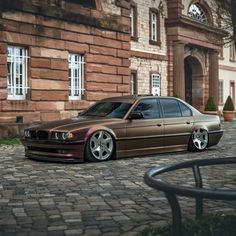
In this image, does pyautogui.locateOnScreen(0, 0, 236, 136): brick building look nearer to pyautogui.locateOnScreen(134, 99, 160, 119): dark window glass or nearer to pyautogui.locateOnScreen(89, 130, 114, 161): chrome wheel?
pyautogui.locateOnScreen(134, 99, 160, 119): dark window glass

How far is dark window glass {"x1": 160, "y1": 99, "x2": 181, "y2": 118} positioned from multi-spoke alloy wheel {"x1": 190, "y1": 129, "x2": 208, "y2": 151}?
71 centimetres

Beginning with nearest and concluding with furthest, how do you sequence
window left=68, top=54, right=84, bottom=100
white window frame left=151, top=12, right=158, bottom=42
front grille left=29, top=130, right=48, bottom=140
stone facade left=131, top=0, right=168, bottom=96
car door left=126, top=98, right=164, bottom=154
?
front grille left=29, top=130, right=48, bottom=140 → car door left=126, top=98, right=164, bottom=154 → window left=68, top=54, right=84, bottom=100 → stone facade left=131, top=0, right=168, bottom=96 → white window frame left=151, top=12, right=158, bottom=42

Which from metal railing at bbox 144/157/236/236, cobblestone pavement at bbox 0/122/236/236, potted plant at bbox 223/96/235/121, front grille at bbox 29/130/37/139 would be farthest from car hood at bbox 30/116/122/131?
potted plant at bbox 223/96/235/121

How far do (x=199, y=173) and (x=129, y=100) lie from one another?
729 centimetres

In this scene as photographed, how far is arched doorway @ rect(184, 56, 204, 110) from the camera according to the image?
114 ft

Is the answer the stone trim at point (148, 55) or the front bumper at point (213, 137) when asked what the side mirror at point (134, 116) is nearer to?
the front bumper at point (213, 137)

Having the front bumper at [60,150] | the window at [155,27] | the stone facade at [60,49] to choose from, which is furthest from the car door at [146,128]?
the window at [155,27]

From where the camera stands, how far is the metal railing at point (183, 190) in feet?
9.17

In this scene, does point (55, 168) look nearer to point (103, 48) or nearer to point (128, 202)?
point (128, 202)

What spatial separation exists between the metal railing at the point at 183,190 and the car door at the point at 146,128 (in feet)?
21.3

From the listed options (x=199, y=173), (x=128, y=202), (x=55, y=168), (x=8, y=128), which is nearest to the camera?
(x=199, y=173)

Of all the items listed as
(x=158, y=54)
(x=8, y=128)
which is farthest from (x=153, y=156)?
(x=158, y=54)

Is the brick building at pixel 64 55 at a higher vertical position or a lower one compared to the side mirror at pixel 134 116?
higher

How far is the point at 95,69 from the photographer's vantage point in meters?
19.8
